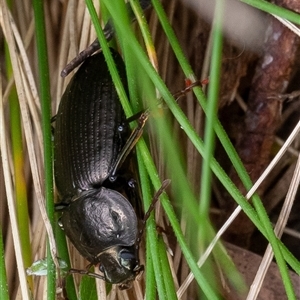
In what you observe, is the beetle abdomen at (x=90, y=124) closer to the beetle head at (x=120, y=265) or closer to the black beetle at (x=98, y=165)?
the black beetle at (x=98, y=165)

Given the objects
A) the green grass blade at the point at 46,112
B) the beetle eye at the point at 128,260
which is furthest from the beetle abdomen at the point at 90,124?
the beetle eye at the point at 128,260

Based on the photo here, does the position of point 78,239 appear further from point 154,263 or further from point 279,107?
point 279,107

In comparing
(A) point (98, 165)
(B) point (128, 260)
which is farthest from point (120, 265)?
(A) point (98, 165)

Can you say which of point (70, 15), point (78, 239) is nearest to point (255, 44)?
point (70, 15)

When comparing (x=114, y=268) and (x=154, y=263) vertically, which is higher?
(x=154, y=263)

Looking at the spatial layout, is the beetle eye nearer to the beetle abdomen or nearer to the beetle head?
the beetle head

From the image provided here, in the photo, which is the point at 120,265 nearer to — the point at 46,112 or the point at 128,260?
the point at 128,260

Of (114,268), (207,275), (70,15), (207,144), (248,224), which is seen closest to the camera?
(207,144)

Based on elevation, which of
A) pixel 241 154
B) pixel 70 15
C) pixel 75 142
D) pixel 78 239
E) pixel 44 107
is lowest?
pixel 78 239
